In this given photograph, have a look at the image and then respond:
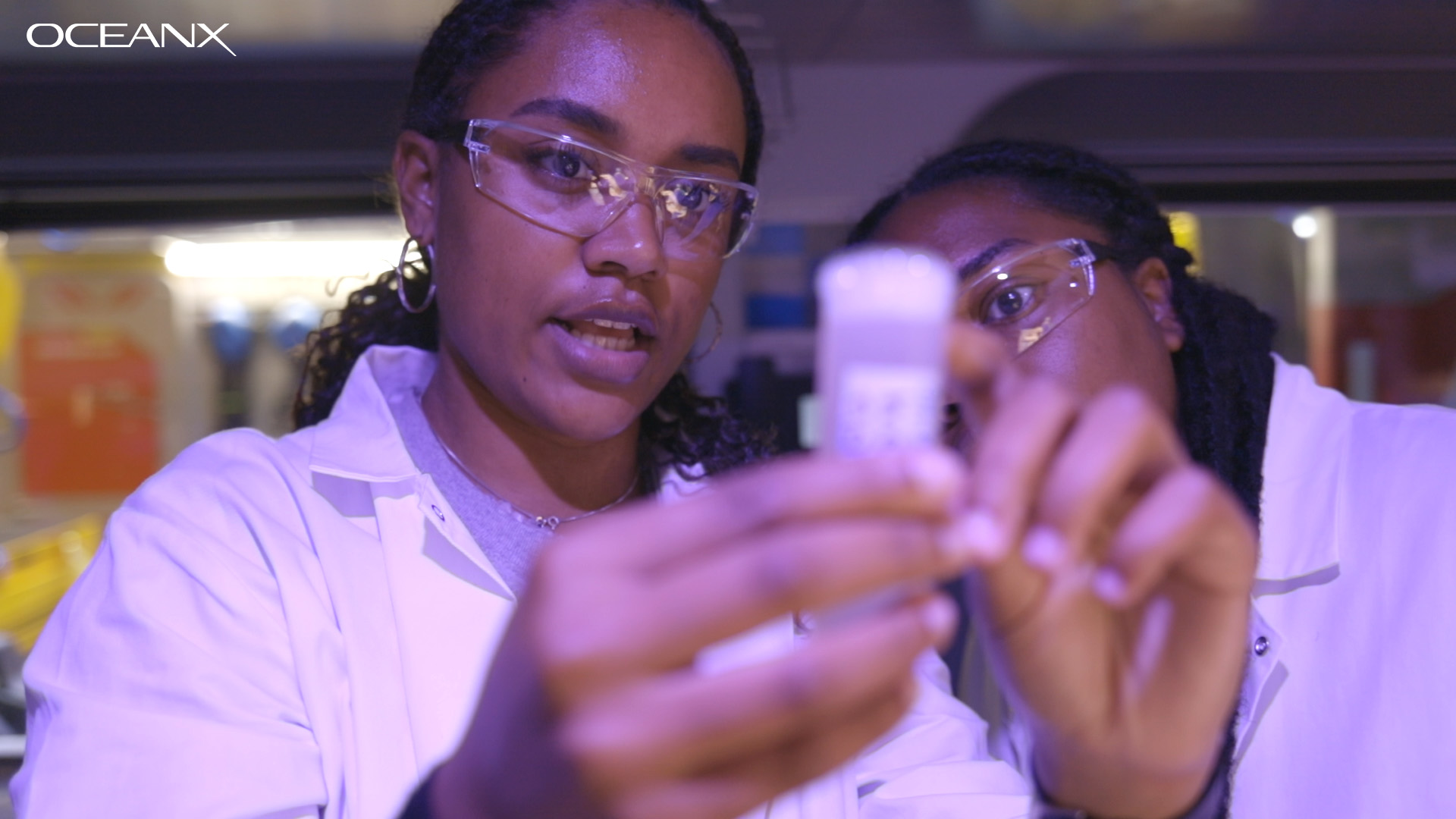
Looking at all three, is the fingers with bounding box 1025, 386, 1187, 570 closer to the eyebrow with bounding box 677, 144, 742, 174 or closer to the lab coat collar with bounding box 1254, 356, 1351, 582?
the eyebrow with bounding box 677, 144, 742, 174

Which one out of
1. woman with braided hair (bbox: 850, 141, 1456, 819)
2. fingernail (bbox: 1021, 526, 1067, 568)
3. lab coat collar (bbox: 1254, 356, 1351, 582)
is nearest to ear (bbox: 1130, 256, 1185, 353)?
woman with braided hair (bbox: 850, 141, 1456, 819)

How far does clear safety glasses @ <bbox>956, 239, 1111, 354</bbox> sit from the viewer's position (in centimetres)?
157

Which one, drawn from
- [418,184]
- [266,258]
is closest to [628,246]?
[418,184]

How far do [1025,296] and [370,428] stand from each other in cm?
105

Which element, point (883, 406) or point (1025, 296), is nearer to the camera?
point (883, 406)

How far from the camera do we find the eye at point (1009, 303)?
1.58m

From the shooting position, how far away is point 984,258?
5.19 feet

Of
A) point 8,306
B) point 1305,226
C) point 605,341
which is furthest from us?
point 8,306

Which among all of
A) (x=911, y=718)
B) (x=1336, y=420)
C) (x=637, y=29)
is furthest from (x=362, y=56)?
(x=1336, y=420)

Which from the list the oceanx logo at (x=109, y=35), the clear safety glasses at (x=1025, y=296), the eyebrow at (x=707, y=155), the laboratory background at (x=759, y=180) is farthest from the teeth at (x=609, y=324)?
the oceanx logo at (x=109, y=35)

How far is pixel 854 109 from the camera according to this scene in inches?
130

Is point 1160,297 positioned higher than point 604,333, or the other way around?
point 604,333

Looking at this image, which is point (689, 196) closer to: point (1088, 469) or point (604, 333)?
point (604, 333)

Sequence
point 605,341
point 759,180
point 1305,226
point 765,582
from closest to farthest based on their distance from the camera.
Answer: point 765,582 < point 605,341 < point 759,180 < point 1305,226
